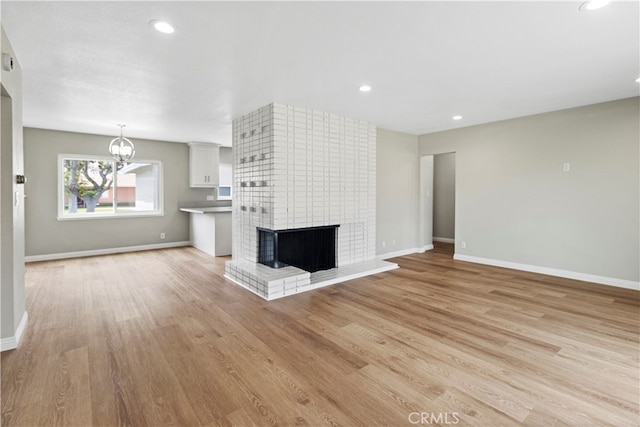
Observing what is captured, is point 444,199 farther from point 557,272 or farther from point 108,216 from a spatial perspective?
point 108,216

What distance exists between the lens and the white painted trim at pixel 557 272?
13.6ft

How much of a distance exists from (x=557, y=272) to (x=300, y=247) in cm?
400

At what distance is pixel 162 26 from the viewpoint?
7.39 feet

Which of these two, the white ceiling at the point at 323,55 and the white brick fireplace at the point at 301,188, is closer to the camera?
the white ceiling at the point at 323,55

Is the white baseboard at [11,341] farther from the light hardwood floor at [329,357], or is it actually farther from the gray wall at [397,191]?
the gray wall at [397,191]

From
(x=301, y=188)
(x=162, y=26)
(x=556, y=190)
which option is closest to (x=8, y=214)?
(x=162, y=26)

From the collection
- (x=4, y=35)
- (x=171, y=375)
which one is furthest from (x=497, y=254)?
(x=4, y=35)

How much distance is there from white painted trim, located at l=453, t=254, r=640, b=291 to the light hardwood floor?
21 centimetres

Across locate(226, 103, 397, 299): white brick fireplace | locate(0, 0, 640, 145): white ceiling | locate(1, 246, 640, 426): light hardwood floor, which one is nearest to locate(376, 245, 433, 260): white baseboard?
locate(226, 103, 397, 299): white brick fireplace

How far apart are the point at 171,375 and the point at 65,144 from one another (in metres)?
6.12

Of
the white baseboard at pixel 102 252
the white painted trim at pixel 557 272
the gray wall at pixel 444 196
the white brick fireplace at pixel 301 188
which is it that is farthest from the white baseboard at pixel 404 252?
the white baseboard at pixel 102 252

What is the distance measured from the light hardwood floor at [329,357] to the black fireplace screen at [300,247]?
2.47ft

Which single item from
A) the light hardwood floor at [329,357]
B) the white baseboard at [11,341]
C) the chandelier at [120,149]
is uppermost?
the chandelier at [120,149]

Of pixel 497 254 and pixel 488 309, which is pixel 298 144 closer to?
pixel 488 309
